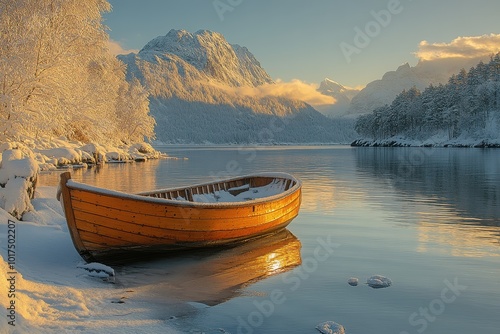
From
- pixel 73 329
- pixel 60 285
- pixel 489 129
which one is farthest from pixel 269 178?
pixel 489 129

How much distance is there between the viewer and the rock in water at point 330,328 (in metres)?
7.10

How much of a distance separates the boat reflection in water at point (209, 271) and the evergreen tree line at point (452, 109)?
103865 millimetres

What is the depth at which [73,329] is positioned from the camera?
654 cm

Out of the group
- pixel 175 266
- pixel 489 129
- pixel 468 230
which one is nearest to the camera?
pixel 175 266

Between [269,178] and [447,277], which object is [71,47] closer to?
[269,178]

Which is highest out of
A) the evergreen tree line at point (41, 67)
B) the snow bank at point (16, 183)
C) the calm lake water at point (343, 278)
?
the evergreen tree line at point (41, 67)

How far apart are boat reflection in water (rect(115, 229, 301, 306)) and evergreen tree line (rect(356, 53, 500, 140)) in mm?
103865

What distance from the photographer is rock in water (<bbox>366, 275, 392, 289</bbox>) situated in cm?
937

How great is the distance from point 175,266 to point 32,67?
50.6 ft

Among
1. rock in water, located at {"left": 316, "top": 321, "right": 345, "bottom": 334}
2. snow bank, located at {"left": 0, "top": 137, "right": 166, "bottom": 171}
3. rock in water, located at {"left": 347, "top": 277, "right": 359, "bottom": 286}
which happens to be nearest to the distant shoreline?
snow bank, located at {"left": 0, "top": 137, "right": 166, "bottom": 171}

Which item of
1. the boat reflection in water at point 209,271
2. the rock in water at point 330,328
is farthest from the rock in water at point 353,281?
the rock in water at point 330,328

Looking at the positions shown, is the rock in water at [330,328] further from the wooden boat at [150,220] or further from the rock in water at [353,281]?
the wooden boat at [150,220]

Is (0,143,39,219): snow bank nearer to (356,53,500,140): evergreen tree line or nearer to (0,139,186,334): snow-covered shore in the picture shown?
(0,139,186,334): snow-covered shore

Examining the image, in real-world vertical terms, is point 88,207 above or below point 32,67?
below
